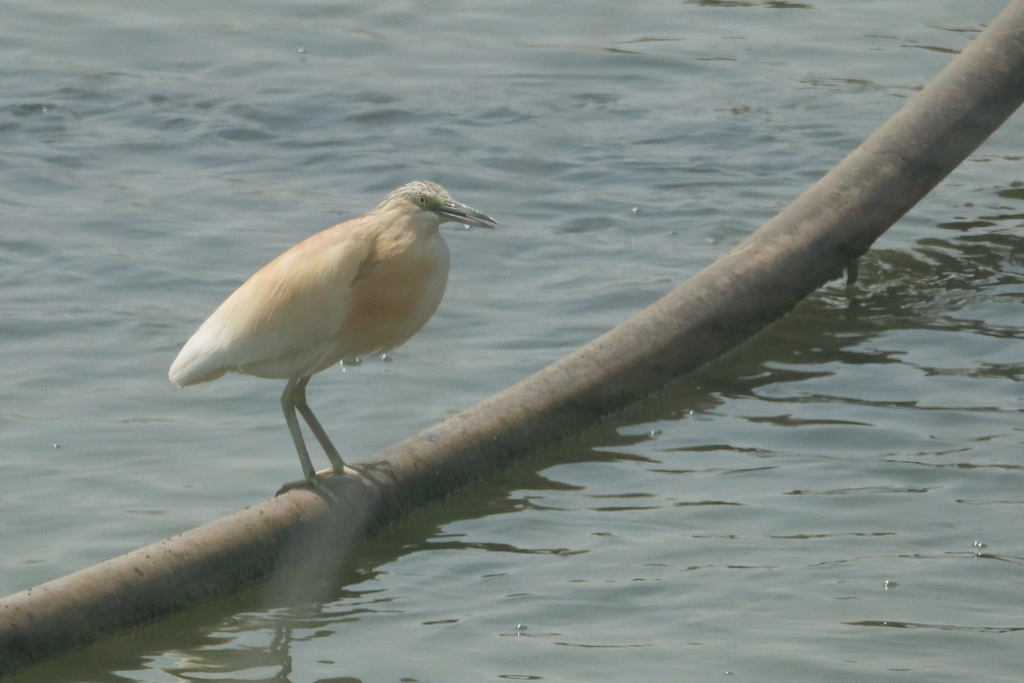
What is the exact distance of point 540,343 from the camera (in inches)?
305

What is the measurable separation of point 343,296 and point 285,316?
20 cm

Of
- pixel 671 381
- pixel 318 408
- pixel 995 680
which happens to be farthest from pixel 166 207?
pixel 995 680

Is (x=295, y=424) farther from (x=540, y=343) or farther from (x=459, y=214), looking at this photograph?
(x=540, y=343)

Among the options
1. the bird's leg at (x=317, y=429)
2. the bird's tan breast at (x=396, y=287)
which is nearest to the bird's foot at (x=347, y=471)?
the bird's leg at (x=317, y=429)

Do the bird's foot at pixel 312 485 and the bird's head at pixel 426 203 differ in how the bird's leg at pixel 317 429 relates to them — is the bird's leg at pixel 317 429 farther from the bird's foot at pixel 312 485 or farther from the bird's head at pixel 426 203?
the bird's head at pixel 426 203

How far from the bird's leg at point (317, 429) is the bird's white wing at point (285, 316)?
0.20m

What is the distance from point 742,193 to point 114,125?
4.73m

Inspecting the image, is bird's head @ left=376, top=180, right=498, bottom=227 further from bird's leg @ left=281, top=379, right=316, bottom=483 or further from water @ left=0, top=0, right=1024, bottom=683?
bird's leg @ left=281, top=379, right=316, bottom=483

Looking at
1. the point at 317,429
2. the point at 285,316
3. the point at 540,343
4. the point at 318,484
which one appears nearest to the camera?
the point at 285,316

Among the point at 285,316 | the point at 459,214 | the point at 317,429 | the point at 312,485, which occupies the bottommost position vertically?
the point at 312,485

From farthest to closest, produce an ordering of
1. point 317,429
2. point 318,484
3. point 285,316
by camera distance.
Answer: point 317,429 → point 318,484 → point 285,316

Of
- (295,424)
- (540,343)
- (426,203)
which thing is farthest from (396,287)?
(540,343)

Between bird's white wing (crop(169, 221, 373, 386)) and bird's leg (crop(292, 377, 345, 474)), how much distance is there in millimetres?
205

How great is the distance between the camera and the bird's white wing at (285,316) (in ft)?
16.1
